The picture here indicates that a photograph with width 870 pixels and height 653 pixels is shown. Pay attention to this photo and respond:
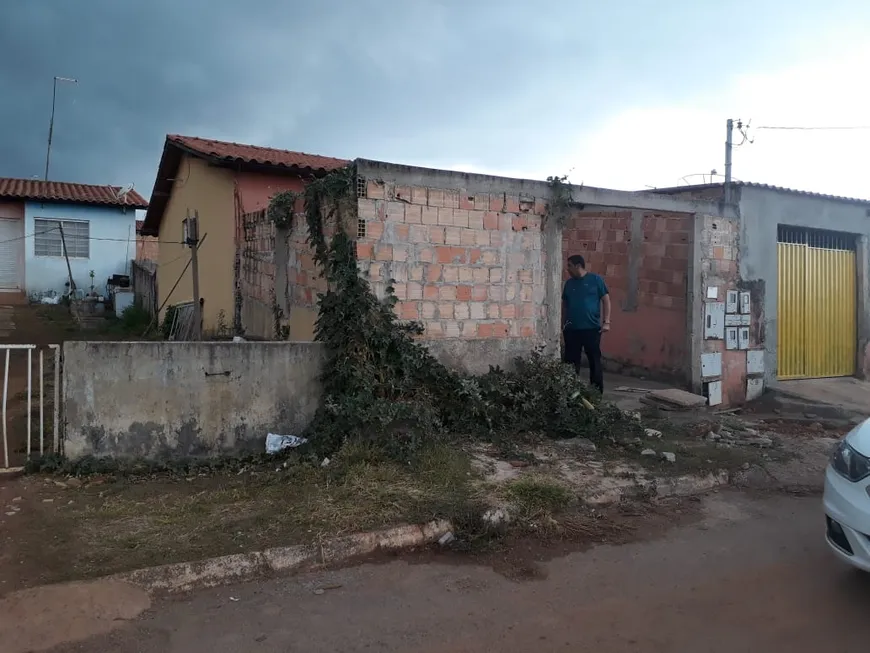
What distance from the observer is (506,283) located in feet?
24.7

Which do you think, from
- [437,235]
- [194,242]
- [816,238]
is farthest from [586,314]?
[194,242]

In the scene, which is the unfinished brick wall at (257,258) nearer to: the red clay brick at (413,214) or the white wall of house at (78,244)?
the red clay brick at (413,214)

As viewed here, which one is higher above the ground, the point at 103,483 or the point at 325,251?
the point at 325,251

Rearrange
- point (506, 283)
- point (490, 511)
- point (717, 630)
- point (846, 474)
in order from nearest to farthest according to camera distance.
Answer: point (717, 630), point (846, 474), point (490, 511), point (506, 283)

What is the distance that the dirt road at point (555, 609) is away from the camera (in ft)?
10.9

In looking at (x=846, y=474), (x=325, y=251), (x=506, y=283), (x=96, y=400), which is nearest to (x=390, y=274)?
(x=325, y=251)

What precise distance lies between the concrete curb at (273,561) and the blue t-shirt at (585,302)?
153 inches

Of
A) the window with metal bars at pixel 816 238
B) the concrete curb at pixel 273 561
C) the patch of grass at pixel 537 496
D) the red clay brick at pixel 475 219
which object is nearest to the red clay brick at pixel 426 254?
the red clay brick at pixel 475 219

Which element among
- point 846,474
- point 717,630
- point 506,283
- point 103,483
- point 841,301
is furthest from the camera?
point 841,301

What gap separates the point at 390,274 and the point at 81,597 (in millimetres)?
4005

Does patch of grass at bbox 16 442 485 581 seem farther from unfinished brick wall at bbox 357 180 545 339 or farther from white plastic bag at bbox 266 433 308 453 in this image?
unfinished brick wall at bbox 357 180 545 339

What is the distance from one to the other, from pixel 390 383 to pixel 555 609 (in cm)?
306

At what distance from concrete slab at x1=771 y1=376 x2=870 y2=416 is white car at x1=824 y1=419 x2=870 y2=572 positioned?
620cm

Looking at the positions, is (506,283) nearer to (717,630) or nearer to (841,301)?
(717,630)
